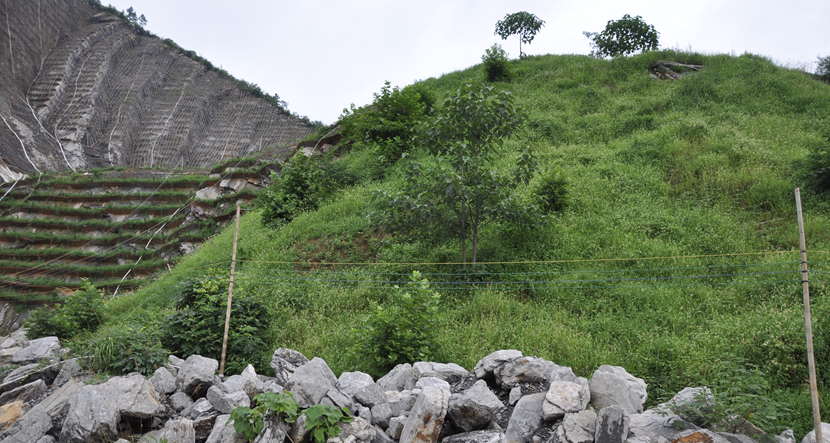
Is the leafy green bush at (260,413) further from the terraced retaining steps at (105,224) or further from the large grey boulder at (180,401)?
the terraced retaining steps at (105,224)

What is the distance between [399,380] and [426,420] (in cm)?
133

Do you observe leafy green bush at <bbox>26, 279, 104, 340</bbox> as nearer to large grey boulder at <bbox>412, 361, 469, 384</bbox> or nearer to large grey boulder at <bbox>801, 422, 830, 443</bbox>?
large grey boulder at <bbox>412, 361, 469, 384</bbox>

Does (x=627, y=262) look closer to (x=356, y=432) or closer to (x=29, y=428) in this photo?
(x=356, y=432)

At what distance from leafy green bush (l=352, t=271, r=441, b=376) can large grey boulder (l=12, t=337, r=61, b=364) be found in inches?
211

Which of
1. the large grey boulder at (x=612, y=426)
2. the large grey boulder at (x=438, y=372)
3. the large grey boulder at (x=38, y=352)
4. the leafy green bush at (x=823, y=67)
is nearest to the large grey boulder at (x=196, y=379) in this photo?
the large grey boulder at (x=438, y=372)

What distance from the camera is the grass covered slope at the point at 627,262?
6082 millimetres

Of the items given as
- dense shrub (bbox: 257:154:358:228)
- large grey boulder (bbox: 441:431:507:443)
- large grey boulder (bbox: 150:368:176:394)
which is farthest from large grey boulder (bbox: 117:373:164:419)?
dense shrub (bbox: 257:154:358:228)

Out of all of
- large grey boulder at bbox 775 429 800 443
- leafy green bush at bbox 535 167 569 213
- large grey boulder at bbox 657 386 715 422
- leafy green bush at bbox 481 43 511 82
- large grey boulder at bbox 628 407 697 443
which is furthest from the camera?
leafy green bush at bbox 481 43 511 82

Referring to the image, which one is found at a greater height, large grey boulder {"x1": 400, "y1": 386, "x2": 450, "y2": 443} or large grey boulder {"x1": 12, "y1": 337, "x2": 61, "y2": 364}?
Result: large grey boulder {"x1": 400, "y1": 386, "x2": 450, "y2": 443}

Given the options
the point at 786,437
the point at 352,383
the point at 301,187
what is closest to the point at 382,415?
the point at 352,383

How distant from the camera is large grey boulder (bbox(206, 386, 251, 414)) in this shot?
500 cm

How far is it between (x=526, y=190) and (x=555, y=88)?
11318 mm

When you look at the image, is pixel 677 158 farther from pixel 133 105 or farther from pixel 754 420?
pixel 133 105

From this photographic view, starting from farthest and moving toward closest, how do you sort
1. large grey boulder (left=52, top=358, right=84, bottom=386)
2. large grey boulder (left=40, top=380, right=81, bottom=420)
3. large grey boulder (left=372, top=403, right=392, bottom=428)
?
1. large grey boulder (left=52, top=358, right=84, bottom=386)
2. large grey boulder (left=40, top=380, right=81, bottom=420)
3. large grey boulder (left=372, top=403, right=392, bottom=428)
